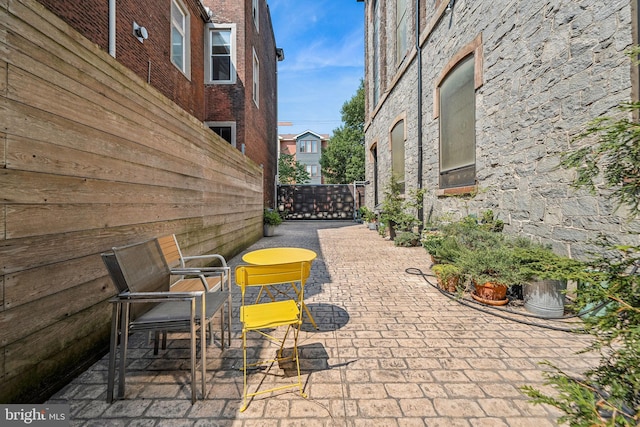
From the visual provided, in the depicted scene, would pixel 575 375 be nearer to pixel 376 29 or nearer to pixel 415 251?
pixel 415 251

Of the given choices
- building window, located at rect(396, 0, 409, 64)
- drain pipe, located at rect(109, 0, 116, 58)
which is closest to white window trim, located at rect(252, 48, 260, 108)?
building window, located at rect(396, 0, 409, 64)

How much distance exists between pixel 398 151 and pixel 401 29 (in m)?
4.05

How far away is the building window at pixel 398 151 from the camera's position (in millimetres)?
9496

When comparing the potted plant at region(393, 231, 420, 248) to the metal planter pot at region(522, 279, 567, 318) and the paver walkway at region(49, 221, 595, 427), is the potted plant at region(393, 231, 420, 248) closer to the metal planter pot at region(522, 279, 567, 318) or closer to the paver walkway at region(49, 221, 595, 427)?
the paver walkway at region(49, 221, 595, 427)

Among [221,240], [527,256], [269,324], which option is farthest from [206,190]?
[527,256]

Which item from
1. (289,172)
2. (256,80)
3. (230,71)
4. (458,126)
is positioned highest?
(256,80)

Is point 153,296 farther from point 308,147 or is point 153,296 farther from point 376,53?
point 308,147

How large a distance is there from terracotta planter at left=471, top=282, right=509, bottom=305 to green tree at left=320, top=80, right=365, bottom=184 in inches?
870

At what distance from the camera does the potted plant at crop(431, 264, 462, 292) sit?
382cm

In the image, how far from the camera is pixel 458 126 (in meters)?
5.91

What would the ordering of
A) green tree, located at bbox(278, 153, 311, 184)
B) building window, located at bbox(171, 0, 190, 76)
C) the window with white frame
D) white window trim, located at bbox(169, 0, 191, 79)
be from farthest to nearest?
green tree, located at bbox(278, 153, 311, 184) → the window with white frame → white window trim, located at bbox(169, 0, 191, 79) → building window, located at bbox(171, 0, 190, 76)

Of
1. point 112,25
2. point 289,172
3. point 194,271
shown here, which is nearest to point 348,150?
point 289,172

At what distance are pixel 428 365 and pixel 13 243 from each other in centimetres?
292

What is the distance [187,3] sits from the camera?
860 cm
